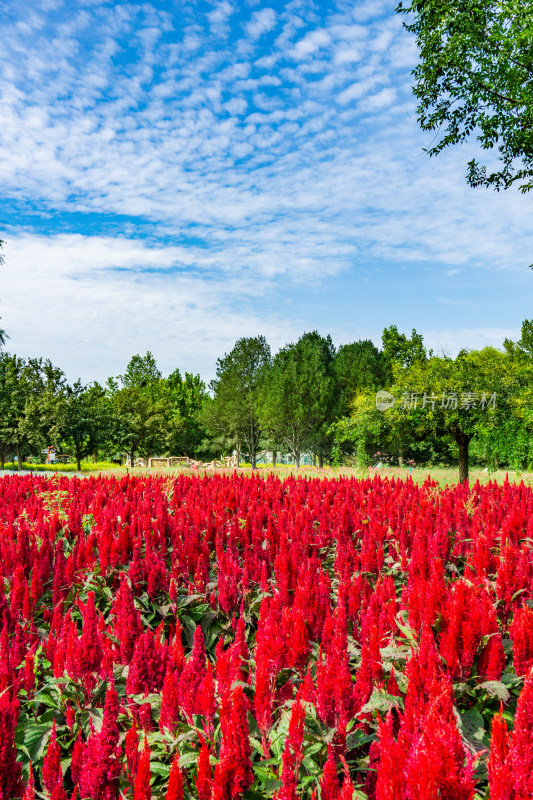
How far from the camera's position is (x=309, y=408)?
40.8m

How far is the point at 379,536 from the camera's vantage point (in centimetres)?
463

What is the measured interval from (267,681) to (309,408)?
1531 inches

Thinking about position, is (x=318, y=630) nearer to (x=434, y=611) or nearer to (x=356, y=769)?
(x=434, y=611)

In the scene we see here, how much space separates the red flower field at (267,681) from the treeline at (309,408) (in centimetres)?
1126

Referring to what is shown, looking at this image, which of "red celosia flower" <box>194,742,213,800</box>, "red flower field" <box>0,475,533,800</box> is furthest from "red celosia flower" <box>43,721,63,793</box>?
"red celosia flower" <box>194,742,213,800</box>

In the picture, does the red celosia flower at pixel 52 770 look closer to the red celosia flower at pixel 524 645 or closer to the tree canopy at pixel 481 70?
the red celosia flower at pixel 524 645

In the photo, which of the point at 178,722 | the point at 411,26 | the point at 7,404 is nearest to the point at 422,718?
the point at 178,722

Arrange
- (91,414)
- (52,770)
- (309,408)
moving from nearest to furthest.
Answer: (52,770) < (91,414) < (309,408)

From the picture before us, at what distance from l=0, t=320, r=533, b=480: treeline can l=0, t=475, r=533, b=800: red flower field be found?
11263mm

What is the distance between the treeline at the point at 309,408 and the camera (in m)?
15.7

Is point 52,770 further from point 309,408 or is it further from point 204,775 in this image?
point 309,408

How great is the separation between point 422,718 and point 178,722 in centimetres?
96

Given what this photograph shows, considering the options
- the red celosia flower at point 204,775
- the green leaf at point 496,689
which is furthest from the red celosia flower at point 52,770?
the green leaf at point 496,689

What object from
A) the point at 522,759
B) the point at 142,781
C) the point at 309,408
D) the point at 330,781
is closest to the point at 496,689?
the point at 522,759
